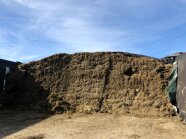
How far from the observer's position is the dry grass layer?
11922 mm

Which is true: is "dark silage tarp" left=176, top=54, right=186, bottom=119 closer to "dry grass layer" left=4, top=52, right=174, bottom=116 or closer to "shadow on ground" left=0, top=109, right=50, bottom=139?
"dry grass layer" left=4, top=52, right=174, bottom=116

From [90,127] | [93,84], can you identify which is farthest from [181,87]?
[93,84]

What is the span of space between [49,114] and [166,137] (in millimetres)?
4579

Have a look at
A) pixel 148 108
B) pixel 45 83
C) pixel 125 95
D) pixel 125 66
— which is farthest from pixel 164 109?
pixel 45 83

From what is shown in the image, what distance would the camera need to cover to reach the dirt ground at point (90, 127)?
9391mm

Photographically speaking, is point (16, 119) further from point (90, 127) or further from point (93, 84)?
point (90, 127)

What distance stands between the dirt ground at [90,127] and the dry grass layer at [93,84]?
23.0 inches

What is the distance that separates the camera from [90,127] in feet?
33.9

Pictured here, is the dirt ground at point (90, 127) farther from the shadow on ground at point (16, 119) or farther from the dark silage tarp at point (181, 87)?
the dark silage tarp at point (181, 87)

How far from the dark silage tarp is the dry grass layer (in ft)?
1.93

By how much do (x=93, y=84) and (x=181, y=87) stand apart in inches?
130

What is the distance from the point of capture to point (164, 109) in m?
11.2

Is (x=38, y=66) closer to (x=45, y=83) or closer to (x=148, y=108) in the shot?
(x=45, y=83)

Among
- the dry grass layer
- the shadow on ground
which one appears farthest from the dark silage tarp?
the shadow on ground
